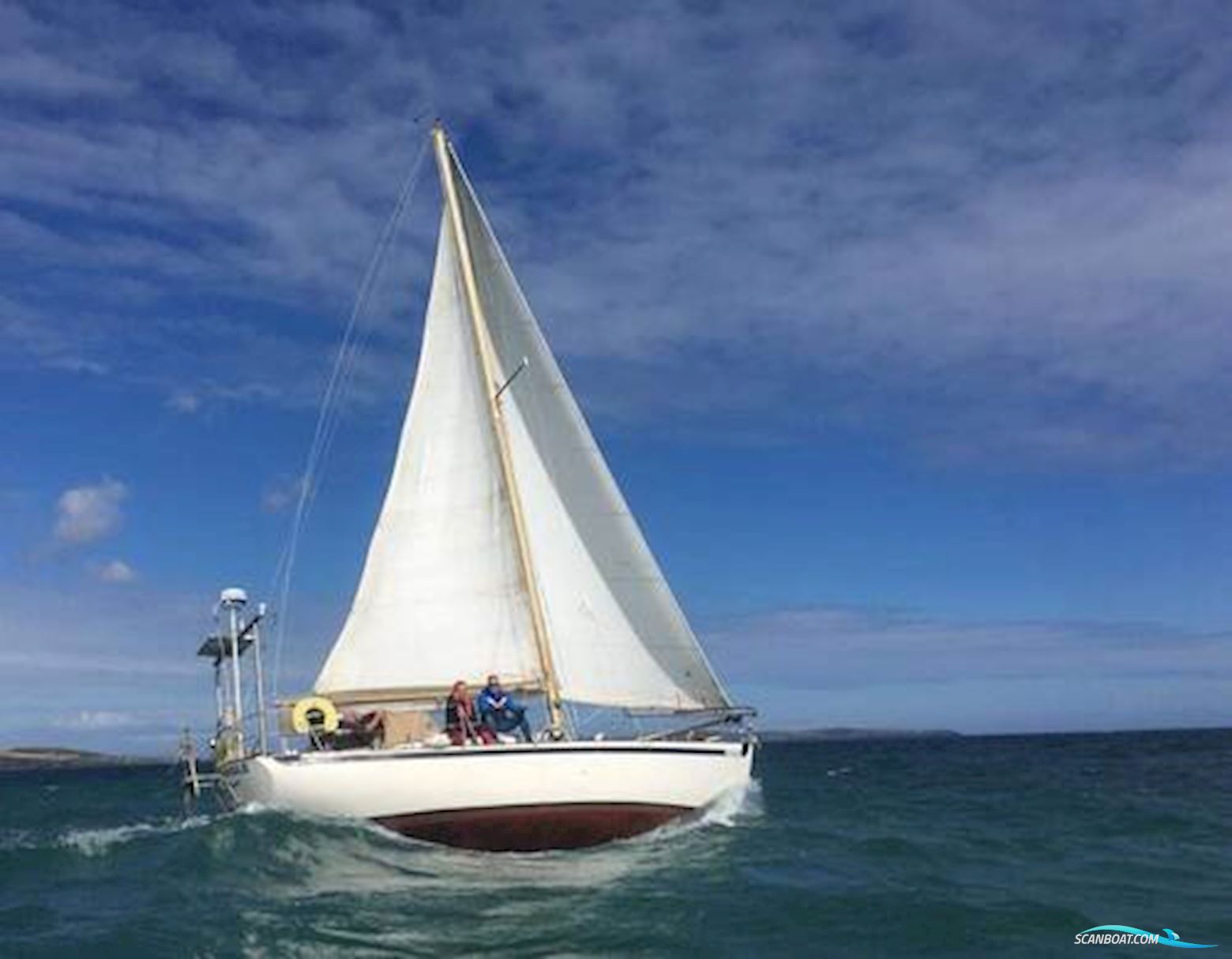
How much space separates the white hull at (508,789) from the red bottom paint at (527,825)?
0.04 ft

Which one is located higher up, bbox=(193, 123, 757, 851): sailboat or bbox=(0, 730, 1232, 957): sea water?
bbox=(193, 123, 757, 851): sailboat

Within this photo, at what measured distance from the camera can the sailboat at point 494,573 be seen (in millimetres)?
23328

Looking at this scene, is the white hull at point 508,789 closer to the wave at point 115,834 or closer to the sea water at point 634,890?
the sea water at point 634,890

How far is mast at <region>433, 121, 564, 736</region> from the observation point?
76.2 ft

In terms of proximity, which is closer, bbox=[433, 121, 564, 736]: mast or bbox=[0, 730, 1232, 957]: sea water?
bbox=[0, 730, 1232, 957]: sea water

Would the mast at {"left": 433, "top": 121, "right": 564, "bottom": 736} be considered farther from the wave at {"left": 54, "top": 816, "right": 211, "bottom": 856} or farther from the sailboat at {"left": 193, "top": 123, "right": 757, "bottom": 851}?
the wave at {"left": 54, "top": 816, "right": 211, "bottom": 856}

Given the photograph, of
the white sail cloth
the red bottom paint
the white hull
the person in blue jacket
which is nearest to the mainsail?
the white sail cloth

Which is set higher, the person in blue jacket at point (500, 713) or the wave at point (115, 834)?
the person in blue jacket at point (500, 713)

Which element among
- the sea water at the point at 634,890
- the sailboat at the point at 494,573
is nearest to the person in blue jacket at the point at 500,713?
the sailboat at the point at 494,573

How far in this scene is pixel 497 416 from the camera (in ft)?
79.7

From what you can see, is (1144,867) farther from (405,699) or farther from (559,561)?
(405,699)

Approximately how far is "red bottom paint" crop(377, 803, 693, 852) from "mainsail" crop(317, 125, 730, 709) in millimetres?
3274

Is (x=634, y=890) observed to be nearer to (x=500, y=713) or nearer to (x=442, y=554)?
(x=500, y=713)

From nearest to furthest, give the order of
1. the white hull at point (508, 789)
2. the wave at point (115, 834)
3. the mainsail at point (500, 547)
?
the white hull at point (508, 789), the mainsail at point (500, 547), the wave at point (115, 834)
